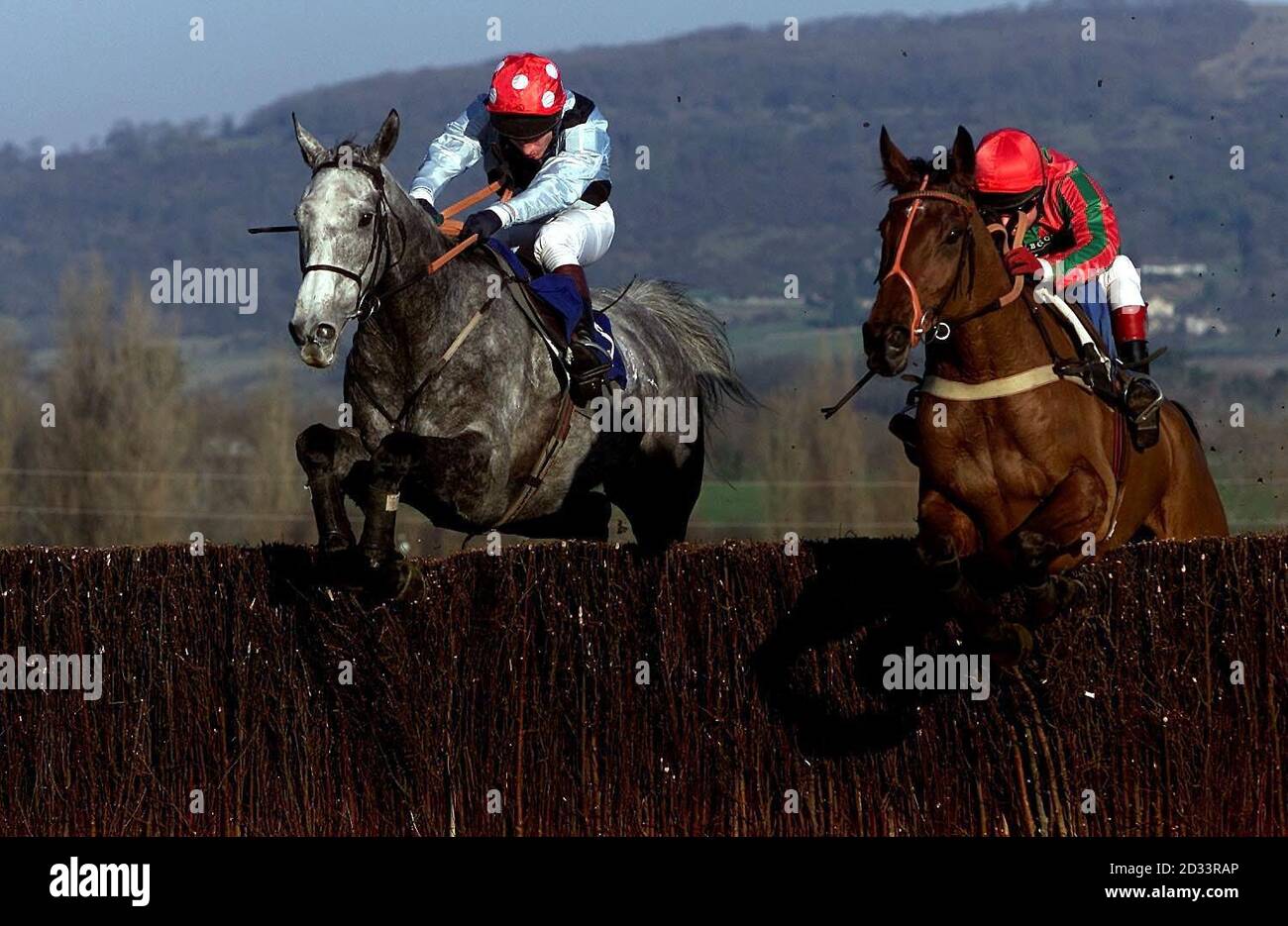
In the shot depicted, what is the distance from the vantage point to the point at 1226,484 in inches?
1523

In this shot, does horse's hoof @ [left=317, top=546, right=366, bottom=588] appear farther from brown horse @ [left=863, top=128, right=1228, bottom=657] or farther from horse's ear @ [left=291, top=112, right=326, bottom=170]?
brown horse @ [left=863, top=128, right=1228, bottom=657]

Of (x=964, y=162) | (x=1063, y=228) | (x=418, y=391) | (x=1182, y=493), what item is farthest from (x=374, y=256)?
(x=1182, y=493)

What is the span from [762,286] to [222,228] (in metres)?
31.4

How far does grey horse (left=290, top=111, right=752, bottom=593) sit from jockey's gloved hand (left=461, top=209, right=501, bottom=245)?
0.11 meters

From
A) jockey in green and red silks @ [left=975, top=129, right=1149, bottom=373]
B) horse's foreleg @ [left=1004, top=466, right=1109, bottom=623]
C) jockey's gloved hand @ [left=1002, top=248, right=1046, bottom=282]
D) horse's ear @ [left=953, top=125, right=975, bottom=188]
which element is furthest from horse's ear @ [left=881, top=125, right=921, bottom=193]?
horse's foreleg @ [left=1004, top=466, right=1109, bottom=623]

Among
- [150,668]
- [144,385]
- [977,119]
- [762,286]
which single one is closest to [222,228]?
[762,286]

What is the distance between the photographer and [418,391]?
8367 mm

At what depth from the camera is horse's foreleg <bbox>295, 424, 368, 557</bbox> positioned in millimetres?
7598

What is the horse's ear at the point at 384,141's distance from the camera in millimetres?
7824

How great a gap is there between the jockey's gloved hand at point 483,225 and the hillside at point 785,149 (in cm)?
6973

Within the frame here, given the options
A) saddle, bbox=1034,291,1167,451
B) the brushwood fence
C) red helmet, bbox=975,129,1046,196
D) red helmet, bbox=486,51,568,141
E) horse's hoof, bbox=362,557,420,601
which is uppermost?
red helmet, bbox=486,51,568,141

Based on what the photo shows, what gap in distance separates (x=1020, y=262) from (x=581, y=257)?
2437 millimetres

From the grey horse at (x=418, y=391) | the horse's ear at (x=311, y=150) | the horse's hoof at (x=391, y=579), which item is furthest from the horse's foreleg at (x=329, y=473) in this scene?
the horse's ear at (x=311, y=150)
